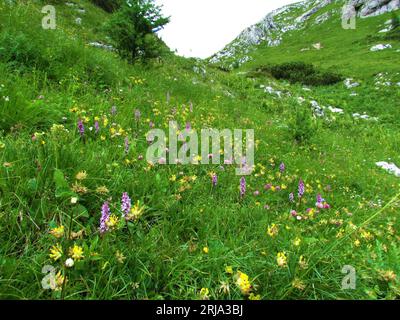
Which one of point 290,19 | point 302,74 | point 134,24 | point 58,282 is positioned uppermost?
point 290,19

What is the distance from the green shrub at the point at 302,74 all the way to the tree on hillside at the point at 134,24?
76.9ft

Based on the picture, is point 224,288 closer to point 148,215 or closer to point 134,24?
point 148,215

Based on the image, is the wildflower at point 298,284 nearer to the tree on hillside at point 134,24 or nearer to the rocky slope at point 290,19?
the tree on hillside at point 134,24

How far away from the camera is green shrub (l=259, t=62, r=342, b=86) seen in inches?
1147

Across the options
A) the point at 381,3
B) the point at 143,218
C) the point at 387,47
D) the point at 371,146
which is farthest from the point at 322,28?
the point at 143,218

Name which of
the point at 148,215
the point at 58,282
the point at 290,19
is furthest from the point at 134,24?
the point at 290,19

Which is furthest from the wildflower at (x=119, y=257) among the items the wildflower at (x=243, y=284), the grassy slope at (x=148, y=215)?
the wildflower at (x=243, y=284)

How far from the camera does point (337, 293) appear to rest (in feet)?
7.50

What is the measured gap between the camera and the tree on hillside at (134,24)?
8297 mm

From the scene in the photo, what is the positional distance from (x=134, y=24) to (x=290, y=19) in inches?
4672

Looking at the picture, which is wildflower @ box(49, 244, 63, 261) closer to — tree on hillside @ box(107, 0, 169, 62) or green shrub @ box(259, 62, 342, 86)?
tree on hillside @ box(107, 0, 169, 62)

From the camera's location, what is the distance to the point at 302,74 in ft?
102

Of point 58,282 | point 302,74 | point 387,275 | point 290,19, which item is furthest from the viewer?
point 290,19

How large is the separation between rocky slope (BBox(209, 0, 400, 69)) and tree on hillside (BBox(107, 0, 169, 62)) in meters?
67.8
